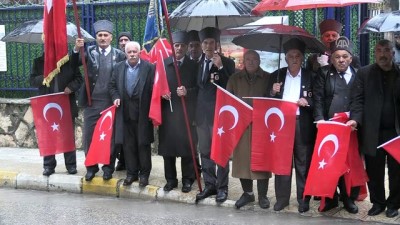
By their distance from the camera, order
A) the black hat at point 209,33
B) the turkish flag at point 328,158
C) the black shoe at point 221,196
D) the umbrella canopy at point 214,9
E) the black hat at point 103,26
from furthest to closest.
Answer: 1. the black hat at point 103,26
2. the black shoe at point 221,196
3. the black hat at point 209,33
4. the umbrella canopy at point 214,9
5. the turkish flag at point 328,158

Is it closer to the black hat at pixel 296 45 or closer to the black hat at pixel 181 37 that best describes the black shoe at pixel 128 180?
the black hat at pixel 181 37

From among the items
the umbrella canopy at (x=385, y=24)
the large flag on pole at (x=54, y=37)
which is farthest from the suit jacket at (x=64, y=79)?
the umbrella canopy at (x=385, y=24)

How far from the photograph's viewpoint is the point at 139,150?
894cm

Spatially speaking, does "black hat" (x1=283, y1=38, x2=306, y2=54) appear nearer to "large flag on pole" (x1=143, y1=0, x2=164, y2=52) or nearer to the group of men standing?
the group of men standing

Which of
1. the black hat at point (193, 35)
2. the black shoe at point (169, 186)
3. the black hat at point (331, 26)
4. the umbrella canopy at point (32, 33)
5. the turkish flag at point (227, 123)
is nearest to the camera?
the turkish flag at point (227, 123)

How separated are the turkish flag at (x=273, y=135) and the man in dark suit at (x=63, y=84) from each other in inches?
117

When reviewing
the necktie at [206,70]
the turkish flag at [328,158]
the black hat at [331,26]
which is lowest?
the turkish flag at [328,158]

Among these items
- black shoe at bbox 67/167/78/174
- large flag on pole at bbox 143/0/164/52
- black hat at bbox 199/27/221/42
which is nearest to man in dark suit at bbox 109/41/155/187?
black hat at bbox 199/27/221/42

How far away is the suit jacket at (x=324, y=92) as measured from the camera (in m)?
7.43

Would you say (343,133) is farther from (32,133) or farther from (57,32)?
(32,133)

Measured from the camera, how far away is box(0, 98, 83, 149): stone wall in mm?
12383

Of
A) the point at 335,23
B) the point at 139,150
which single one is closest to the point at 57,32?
the point at 139,150

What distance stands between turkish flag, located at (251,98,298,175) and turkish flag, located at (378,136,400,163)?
3.41ft

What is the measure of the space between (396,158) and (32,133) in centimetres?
740
